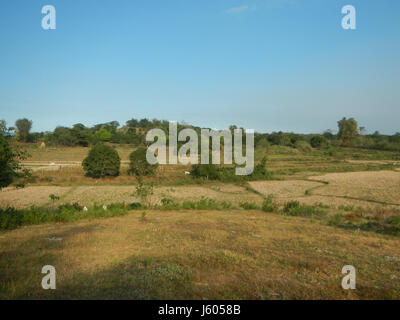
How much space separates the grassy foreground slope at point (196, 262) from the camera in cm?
437

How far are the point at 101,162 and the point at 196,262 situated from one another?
24.4 m

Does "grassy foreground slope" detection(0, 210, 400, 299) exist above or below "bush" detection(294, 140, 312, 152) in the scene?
below

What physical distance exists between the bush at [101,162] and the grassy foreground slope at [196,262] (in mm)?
18877

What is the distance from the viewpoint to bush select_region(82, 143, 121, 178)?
2783cm

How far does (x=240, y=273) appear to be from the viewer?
5148 mm

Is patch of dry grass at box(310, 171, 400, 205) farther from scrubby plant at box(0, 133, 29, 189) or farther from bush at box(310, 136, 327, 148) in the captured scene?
bush at box(310, 136, 327, 148)

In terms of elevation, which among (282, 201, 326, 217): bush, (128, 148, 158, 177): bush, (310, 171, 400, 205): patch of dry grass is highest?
(128, 148, 158, 177): bush

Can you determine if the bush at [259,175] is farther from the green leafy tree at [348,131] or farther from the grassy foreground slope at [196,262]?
the green leafy tree at [348,131]

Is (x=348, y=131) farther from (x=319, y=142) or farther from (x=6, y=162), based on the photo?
(x=6, y=162)

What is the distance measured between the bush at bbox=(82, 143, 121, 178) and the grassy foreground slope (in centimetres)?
1888

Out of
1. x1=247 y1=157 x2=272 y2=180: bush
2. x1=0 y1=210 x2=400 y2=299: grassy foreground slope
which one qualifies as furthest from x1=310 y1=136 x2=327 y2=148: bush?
x1=0 y1=210 x2=400 y2=299: grassy foreground slope

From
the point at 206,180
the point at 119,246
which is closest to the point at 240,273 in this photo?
the point at 119,246

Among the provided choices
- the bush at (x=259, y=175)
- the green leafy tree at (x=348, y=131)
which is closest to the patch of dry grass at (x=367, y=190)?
the bush at (x=259, y=175)
